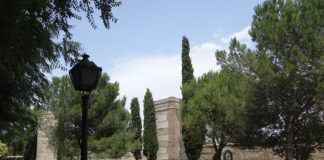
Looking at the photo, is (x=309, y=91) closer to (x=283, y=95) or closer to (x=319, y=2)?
(x=283, y=95)

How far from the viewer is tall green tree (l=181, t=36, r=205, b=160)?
26.4 meters

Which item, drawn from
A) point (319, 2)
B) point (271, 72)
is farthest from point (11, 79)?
point (319, 2)

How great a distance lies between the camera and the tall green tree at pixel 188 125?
86.6 ft

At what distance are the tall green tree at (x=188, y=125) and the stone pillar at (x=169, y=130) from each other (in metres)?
2.47

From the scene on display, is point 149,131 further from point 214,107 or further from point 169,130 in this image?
point 214,107

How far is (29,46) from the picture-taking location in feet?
15.1

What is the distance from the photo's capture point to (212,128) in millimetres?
25859

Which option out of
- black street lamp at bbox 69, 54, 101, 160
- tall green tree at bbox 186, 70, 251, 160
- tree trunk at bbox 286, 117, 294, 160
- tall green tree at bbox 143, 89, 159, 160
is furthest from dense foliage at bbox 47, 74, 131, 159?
black street lamp at bbox 69, 54, 101, 160

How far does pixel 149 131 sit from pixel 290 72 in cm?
1595

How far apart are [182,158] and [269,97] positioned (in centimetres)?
1338

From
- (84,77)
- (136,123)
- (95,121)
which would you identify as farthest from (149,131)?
(84,77)

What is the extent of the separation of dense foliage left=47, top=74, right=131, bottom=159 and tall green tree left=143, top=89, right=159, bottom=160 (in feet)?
10.7

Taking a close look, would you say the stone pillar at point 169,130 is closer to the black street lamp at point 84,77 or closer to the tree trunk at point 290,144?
the tree trunk at point 290,144

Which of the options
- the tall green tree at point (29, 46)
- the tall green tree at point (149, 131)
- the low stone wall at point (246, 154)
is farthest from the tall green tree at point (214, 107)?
the tall green tree at point (29, 46)
